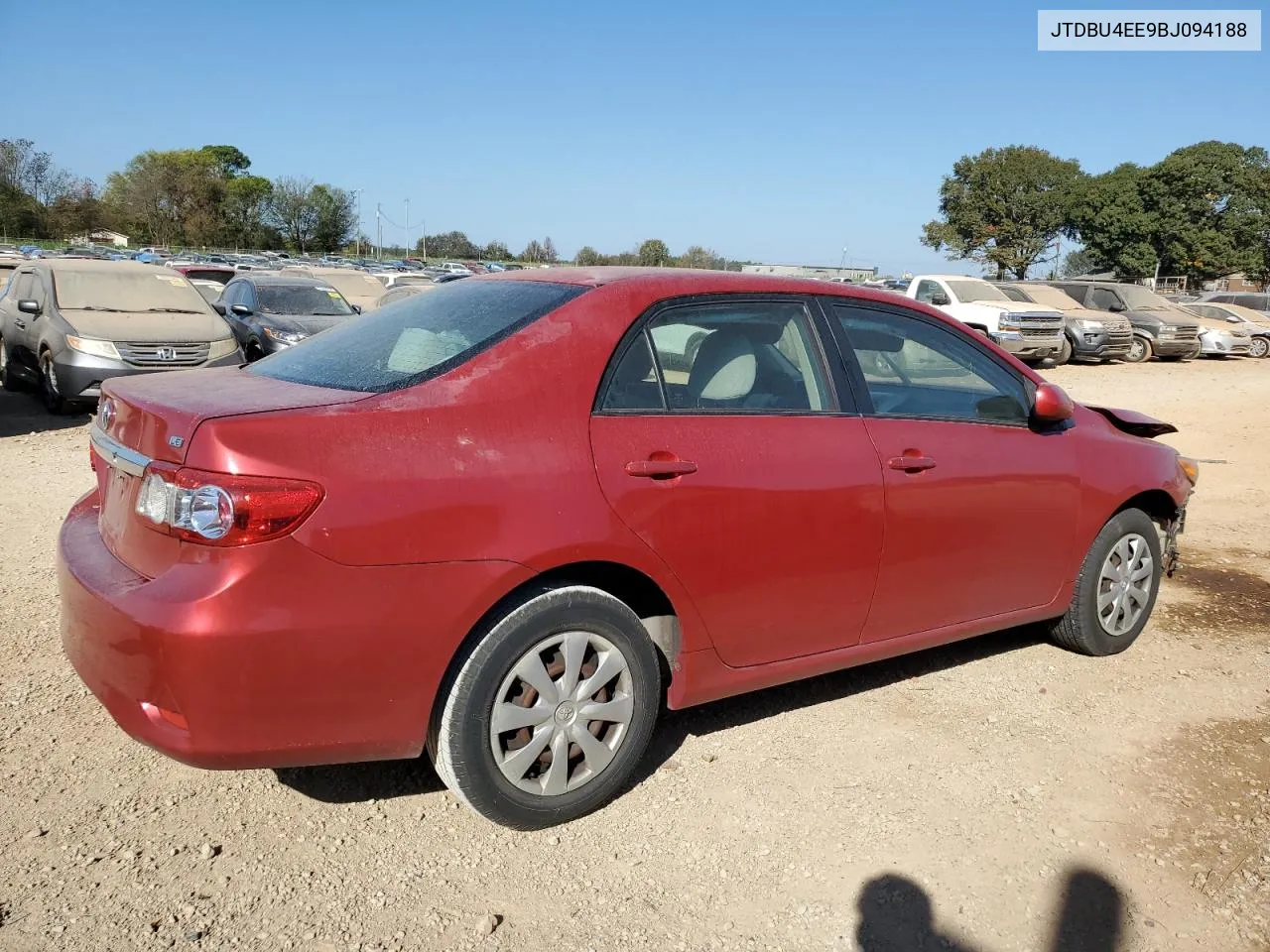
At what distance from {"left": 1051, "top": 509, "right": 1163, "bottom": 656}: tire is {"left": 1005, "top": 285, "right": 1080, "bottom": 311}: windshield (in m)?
19.3

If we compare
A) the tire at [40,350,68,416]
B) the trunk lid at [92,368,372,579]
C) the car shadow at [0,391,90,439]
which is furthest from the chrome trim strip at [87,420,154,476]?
the tire at [40,350,68,416]

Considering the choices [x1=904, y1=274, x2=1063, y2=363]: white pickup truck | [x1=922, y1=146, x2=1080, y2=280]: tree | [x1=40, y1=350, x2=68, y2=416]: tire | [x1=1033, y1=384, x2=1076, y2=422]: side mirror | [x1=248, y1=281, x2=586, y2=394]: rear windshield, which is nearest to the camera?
[x1=248, y1=281, x2=586, y2=394]: rear windshield

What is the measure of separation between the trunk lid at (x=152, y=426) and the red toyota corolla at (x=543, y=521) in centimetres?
1

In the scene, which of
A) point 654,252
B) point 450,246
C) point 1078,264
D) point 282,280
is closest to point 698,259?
point 654,252

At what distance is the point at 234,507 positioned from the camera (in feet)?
8.41

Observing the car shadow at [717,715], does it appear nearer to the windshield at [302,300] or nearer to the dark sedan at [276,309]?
the dark sedan at [276,309]

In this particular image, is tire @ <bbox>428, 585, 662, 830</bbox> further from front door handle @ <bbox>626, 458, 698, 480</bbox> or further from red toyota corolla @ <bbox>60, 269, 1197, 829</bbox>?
front door handle @ <bbox>626, 458, 698, 480</bbox>

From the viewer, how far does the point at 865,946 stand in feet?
8.86

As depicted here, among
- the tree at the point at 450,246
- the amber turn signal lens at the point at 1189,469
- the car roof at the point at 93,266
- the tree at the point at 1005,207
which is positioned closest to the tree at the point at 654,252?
the car roof at the point at 93,266

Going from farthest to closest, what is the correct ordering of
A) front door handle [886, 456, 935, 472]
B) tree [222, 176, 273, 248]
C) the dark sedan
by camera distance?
tree [222, 176, 273, 248] < the dark sedan < front door handle [886, 456, 935, 472]

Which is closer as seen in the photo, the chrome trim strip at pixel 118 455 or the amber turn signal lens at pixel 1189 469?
the chrome trim strip at pixel 118 455

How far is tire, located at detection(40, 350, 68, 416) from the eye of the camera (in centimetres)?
1043

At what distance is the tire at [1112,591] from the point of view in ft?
15.1

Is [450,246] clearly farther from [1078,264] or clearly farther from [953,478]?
[953,478]
